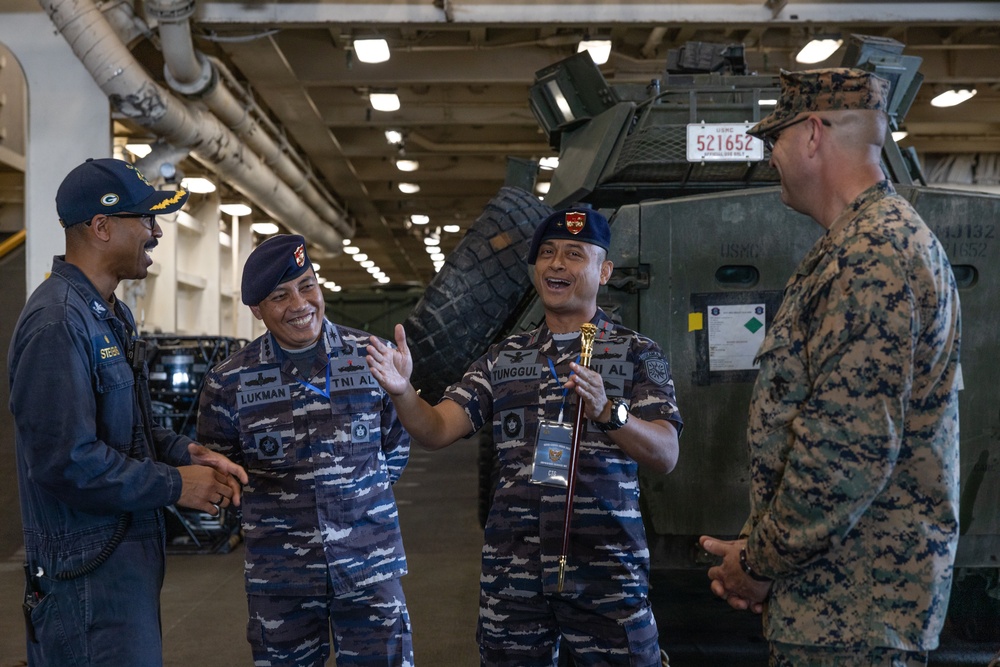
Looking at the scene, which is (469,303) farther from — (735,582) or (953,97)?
(953,97)

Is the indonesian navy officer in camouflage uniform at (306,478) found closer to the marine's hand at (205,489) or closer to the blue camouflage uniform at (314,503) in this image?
the blue camouflage uniform at (314,503)

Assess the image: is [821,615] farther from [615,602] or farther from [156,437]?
[156,437]

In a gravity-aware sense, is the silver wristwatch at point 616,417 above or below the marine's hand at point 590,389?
below

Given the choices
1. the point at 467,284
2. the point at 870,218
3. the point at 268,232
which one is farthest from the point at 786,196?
the point at 268,232

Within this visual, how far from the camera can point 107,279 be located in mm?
2762

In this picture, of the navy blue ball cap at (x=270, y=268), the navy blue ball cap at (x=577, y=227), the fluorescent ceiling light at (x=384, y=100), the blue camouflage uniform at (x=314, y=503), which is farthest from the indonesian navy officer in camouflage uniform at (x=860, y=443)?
the fluorescent ceiling light at (x=384, y=100)

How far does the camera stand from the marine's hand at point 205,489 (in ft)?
8.75

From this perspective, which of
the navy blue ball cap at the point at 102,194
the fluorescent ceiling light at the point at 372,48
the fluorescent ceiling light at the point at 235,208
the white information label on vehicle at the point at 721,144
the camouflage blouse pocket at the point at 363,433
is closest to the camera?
the navy blue ball cap at the point at 102,194

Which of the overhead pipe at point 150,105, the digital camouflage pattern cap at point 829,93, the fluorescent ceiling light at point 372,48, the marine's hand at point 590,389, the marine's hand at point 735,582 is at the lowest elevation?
the marine's hand at point 735,582

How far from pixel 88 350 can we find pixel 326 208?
14.3 m

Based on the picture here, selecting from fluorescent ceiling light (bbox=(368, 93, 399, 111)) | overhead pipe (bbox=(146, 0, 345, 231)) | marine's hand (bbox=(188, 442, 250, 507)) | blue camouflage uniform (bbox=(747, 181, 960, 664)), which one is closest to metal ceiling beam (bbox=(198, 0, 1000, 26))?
overhead pipe (bbox=(146, 0, 345, 231))

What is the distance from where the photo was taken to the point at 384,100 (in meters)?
11.7

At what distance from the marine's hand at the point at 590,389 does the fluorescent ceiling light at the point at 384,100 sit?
31.4 feet

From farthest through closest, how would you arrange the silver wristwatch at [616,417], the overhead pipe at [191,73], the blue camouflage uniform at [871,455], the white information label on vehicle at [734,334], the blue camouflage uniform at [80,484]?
the overhead pipe at [191,73] < the white information label on vehicle at [734,334] < the silver wristwatch at [616,417] < the blue camouflage uniform at [80,484] < the blue camouflage uniform at [871,455]
